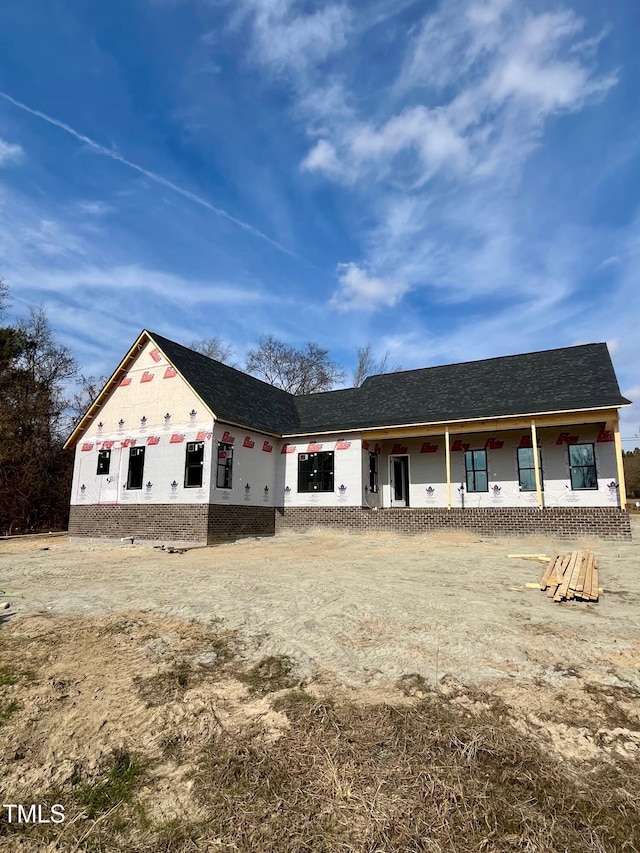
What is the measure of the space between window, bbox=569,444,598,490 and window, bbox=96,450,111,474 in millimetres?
17016

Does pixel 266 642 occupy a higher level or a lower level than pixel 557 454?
lower

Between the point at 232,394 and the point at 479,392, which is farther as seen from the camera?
the point at 232,394

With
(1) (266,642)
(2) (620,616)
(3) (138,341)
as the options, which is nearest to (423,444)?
(3) (138,341)

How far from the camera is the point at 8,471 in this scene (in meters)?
20.7

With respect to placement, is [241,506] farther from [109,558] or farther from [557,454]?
[557,454]

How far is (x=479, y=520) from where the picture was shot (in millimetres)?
15062

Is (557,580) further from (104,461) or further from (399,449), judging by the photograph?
(104,461)

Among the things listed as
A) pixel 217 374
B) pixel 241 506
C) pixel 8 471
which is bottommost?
pixel 241 506

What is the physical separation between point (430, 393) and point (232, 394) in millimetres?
8151

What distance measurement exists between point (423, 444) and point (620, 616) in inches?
520

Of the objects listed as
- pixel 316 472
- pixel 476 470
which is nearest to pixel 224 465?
pixel 316 472

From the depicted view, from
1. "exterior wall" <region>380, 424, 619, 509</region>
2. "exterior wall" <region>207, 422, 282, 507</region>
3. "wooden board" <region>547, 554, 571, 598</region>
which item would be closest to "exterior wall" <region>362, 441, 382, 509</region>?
"exterior wall" <region>380, 424, 619, 509</region>

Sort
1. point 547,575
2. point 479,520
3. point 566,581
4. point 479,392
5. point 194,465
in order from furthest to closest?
1. point 479,392
2. point 194,465
3. point 479,520
4. point 547,575
5. point 566,581

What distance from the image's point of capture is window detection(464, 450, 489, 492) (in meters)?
17.5
